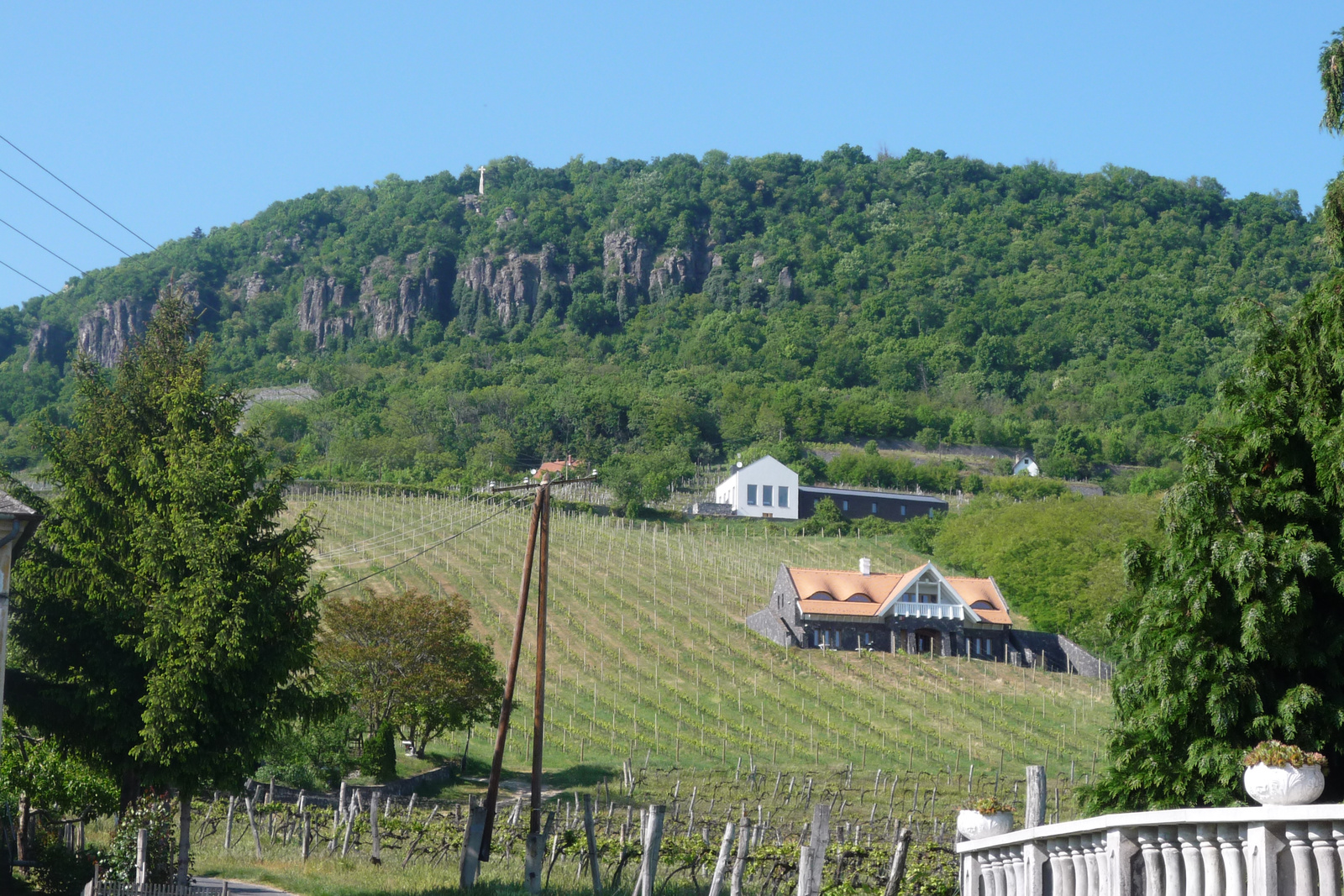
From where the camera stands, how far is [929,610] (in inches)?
2881

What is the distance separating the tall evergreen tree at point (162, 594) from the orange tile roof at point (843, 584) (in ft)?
160

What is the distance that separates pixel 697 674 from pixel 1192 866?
55410mm

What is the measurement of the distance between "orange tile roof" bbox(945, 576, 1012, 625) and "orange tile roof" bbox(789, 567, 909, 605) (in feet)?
11.9

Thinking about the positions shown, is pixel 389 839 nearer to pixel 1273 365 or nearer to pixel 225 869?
pixel 225 869

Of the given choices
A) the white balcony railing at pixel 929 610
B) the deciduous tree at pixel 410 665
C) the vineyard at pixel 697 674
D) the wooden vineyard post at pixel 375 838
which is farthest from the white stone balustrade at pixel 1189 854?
the white balcony railing at pixel 929 610

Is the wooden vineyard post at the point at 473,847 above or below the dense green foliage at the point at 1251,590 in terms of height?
below

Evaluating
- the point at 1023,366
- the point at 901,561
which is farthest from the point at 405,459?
the point at 1023,366

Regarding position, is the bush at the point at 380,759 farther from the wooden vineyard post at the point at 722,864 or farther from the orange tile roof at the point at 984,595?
the orange tile roof at the point at 984,595

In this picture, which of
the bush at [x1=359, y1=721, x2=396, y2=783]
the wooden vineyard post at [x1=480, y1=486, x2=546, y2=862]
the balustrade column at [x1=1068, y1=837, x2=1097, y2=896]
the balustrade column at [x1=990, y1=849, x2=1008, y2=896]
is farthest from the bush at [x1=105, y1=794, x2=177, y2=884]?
the bush at [x1=359, y1=721, x2=396, y2=783]

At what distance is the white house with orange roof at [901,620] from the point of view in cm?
7112

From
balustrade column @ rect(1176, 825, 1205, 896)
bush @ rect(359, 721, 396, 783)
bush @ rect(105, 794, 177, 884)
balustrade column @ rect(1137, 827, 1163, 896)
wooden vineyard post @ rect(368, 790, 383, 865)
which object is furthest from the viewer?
bush @ rect(359, 721, 396, 783)

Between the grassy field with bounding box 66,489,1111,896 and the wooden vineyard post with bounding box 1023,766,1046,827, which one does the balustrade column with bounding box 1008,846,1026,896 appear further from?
the grassy field with bounding box 66,489,1111,896

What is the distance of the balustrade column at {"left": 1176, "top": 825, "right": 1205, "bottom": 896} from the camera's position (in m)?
7.85

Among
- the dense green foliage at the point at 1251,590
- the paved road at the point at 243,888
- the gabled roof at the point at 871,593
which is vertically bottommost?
the paved road at the point at 243,888
